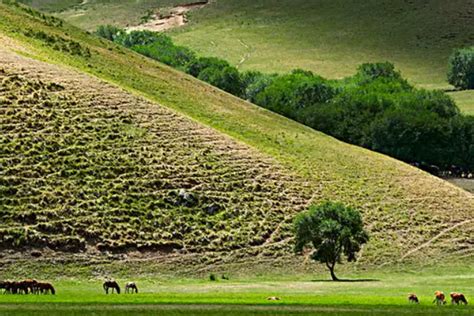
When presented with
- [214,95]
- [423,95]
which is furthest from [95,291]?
[423,95]

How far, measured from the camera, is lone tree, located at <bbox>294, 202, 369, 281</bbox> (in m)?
84.4

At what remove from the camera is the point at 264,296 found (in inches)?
2547

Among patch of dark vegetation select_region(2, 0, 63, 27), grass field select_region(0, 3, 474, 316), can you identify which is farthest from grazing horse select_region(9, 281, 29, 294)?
patch of dark vegetation select_region(2, 0, 63, 27)

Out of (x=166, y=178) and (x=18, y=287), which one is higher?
(x=166, y=178)

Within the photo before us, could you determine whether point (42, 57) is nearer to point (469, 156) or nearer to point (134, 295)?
point (134, 295)

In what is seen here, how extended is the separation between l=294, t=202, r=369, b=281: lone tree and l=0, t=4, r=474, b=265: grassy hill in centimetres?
544

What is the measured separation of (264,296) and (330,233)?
20590 mm

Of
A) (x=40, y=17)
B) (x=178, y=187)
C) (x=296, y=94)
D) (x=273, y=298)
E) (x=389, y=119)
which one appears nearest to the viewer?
(x=273, y=298)

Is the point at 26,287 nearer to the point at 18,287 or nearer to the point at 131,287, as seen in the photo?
the point at 18,287

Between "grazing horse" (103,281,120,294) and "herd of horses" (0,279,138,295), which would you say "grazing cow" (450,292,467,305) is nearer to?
"grazing horse" (103,281,120,294)

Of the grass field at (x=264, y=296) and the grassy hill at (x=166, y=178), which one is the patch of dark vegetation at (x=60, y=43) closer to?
the grassy hill at (x=166, y=178)

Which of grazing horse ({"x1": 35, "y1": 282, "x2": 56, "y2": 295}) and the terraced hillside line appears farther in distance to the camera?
the terraced hillside line

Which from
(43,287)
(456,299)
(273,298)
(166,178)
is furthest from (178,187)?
(456,299)

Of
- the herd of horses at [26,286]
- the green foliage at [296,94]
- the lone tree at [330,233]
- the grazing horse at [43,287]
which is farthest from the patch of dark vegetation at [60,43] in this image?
the grazing horse at [43,287]
